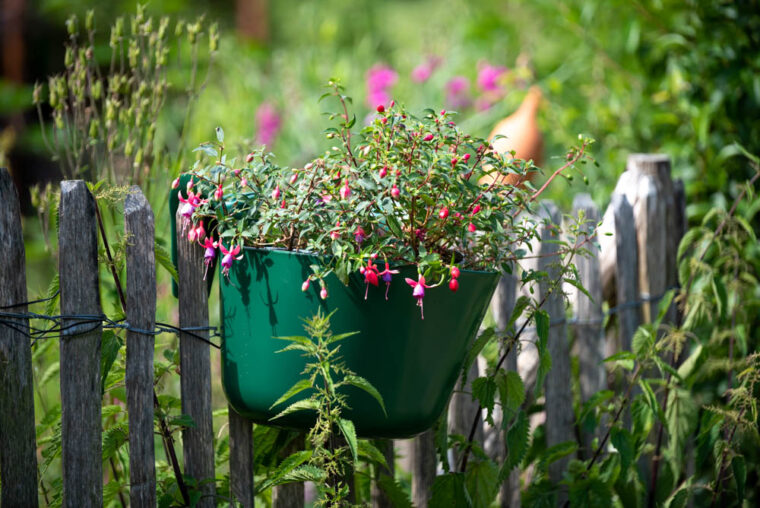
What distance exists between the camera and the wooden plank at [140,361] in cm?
130

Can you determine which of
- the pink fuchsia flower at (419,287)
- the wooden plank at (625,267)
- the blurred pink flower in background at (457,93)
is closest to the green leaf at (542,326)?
the pink fuchsia flower at (419,287)

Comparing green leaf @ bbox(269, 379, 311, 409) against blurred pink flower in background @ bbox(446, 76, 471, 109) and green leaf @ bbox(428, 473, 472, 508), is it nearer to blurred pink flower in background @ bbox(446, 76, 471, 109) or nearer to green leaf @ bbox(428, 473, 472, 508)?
green leaf @ bbox(428, 473, 472, 508)

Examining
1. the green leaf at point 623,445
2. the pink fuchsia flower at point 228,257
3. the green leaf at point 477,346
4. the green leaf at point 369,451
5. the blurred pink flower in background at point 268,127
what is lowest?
the green leaf at point 623,445

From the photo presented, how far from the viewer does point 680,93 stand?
8.59ft

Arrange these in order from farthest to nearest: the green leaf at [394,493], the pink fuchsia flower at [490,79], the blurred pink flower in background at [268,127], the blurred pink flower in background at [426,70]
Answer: the blurred pink flower in background at [268,127]
the blurred pink flower in background at [426,70]
the pink fuchsia flower at [490,79]
the green leaf at [394,493]

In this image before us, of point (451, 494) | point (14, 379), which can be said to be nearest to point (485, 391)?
point (451, 494)

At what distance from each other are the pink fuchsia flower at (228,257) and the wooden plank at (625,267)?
1066mm

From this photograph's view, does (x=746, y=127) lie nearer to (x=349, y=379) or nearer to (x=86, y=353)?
Answer: (x=349, y=379)

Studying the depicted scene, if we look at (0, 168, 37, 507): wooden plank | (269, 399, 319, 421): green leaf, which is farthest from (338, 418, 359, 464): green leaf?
(0, 168, 37, 507): wooden plank

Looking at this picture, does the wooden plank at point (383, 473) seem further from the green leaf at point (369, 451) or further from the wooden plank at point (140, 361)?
the wooden plank at point (140, 361)

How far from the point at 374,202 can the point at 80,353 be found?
0.53 metres

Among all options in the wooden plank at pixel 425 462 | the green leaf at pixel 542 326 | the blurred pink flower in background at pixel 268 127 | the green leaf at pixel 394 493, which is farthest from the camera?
the blurred pink flower in background at pixel 268 127

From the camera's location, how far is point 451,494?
148 centimetres

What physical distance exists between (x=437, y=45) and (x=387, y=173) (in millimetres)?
3479
